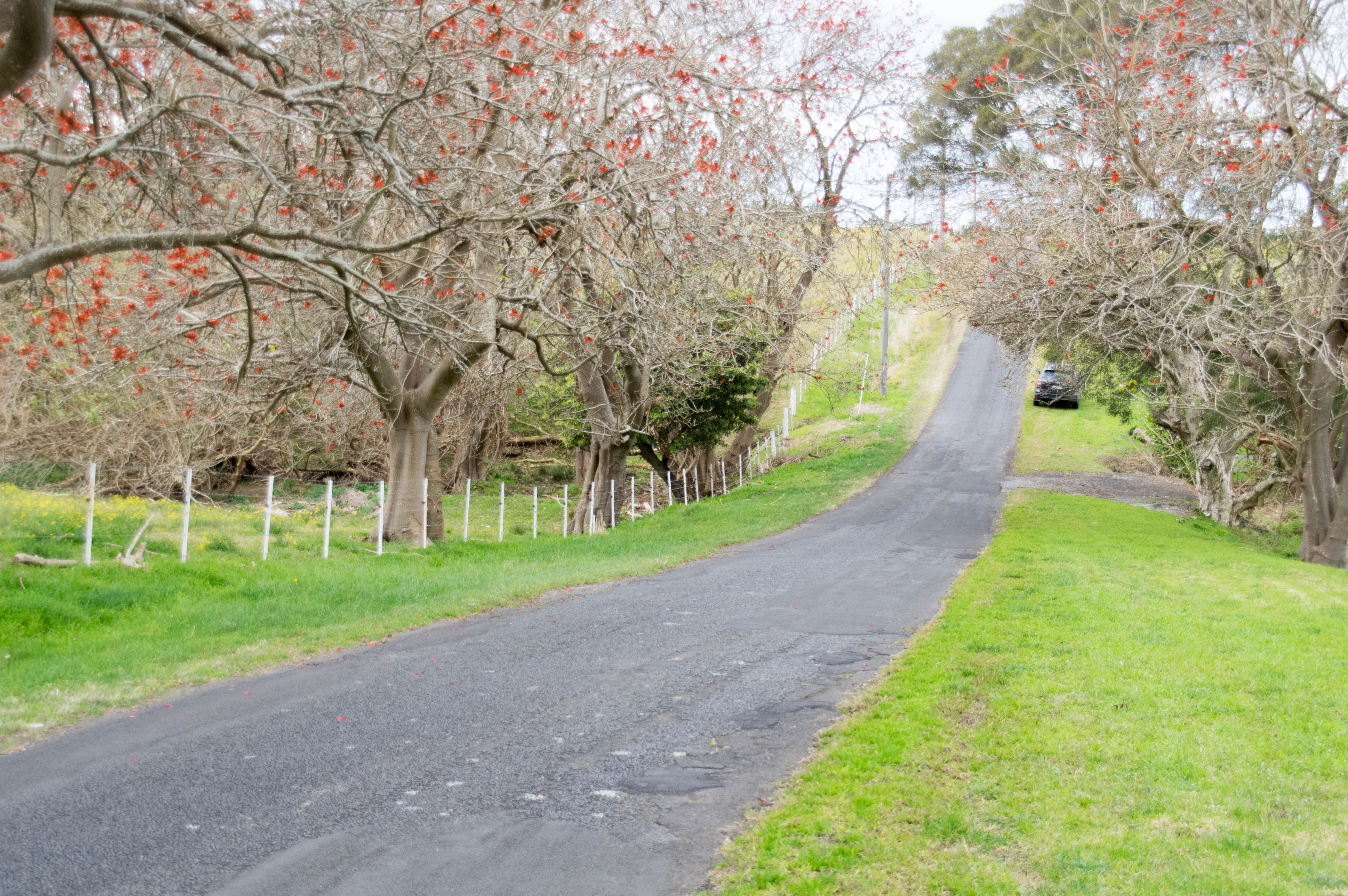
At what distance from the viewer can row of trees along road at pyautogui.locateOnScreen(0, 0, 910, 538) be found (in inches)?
352

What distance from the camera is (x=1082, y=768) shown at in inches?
232

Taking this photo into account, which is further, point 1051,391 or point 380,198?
point 1051,391

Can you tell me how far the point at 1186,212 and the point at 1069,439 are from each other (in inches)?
852

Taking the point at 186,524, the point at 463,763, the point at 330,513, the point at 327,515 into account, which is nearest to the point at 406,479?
the point at 330,513

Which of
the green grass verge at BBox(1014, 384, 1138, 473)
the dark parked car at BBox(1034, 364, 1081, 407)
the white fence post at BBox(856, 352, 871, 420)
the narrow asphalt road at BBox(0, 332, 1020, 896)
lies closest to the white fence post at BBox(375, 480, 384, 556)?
the narrow asphalt road at BBox(0, 332, 1020, 896)

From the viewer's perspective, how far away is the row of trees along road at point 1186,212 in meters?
15.9

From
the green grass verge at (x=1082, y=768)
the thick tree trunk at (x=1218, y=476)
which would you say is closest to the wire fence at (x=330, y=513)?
the green grass verge at (x=1082, y=768)

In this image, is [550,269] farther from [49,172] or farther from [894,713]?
[894,713]

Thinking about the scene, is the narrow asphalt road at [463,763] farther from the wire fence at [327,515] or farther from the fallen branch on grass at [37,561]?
the wire fence at [327,515]

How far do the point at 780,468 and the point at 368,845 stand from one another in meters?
27.5

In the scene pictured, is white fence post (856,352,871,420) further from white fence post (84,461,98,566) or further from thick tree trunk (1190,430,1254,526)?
white fence post (84,461,98,566)

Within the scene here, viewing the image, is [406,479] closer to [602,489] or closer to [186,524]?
[186,524]

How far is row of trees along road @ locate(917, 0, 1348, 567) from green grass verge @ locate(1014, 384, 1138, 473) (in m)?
13.1

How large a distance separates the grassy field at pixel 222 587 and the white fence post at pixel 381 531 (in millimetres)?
166
